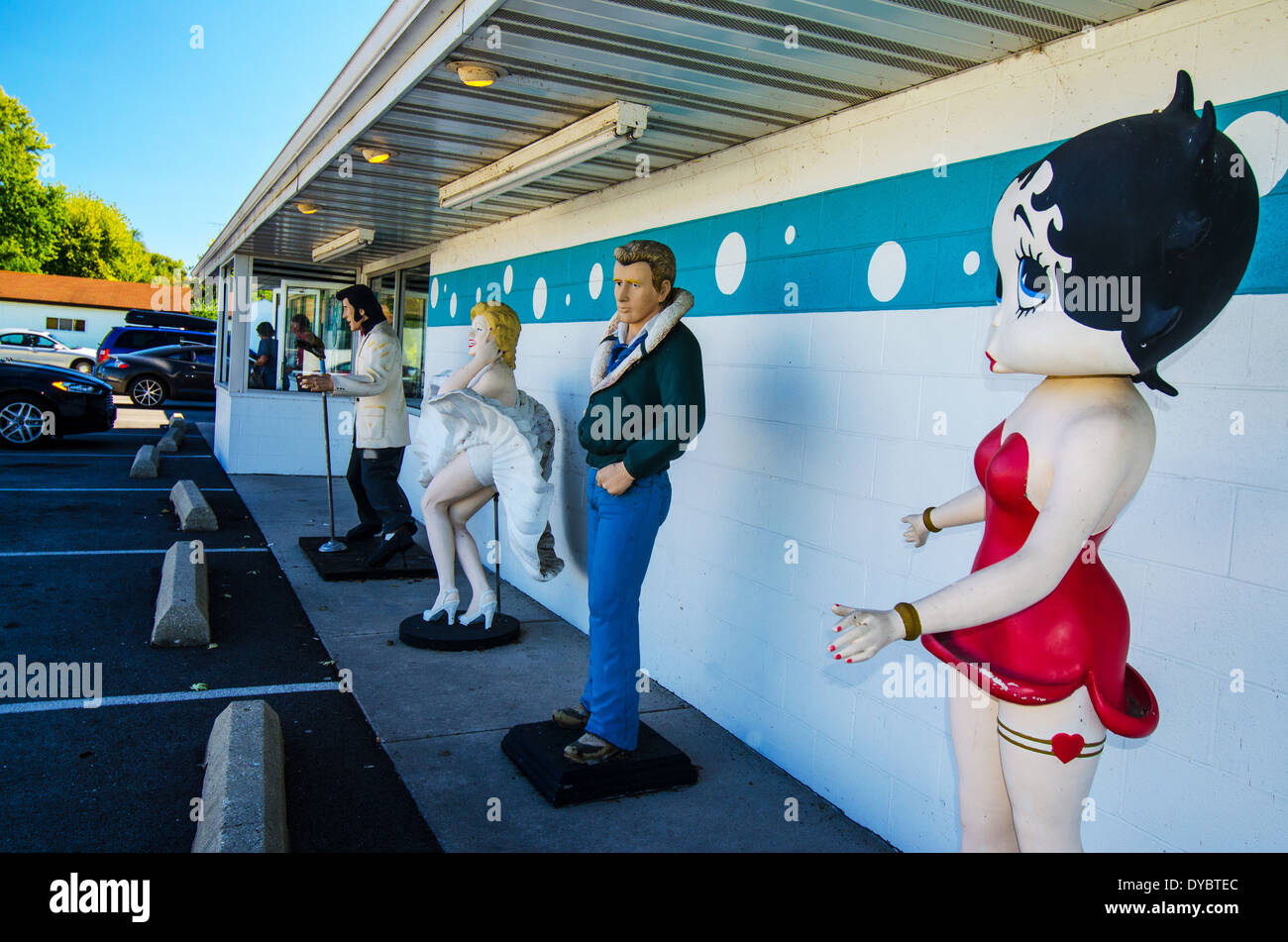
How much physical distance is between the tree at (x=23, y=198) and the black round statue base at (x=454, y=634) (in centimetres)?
4481

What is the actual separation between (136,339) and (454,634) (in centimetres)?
1979

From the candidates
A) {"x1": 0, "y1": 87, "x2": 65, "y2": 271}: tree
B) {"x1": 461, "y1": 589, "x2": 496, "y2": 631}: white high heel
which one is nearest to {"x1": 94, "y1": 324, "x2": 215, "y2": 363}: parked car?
{"x1": 461, "y1": 589, "x2": 496, "y2": 631}: white high heel

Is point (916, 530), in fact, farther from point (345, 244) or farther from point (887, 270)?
point (345, 244)

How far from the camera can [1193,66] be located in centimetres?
252

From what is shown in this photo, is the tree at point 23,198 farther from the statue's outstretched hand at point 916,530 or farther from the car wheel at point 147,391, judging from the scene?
the statue's outstretched hand at point 916,530

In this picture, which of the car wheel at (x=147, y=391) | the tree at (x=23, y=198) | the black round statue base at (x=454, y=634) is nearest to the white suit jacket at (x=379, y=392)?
the black round statue base at (x=454, y=634)

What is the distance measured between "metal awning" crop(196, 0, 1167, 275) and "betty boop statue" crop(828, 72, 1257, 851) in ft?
3.16

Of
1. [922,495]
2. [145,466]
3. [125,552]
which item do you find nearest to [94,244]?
[145,466]

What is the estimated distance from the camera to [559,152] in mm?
4477

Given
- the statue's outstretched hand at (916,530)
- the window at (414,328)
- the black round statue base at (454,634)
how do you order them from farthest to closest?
the window at (414,328)
the black round statue base at (454,634)
the statue's outstretched hand at (916,530)

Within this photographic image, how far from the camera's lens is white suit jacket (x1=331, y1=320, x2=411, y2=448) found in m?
6.87

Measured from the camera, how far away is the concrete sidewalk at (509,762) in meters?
3.45
